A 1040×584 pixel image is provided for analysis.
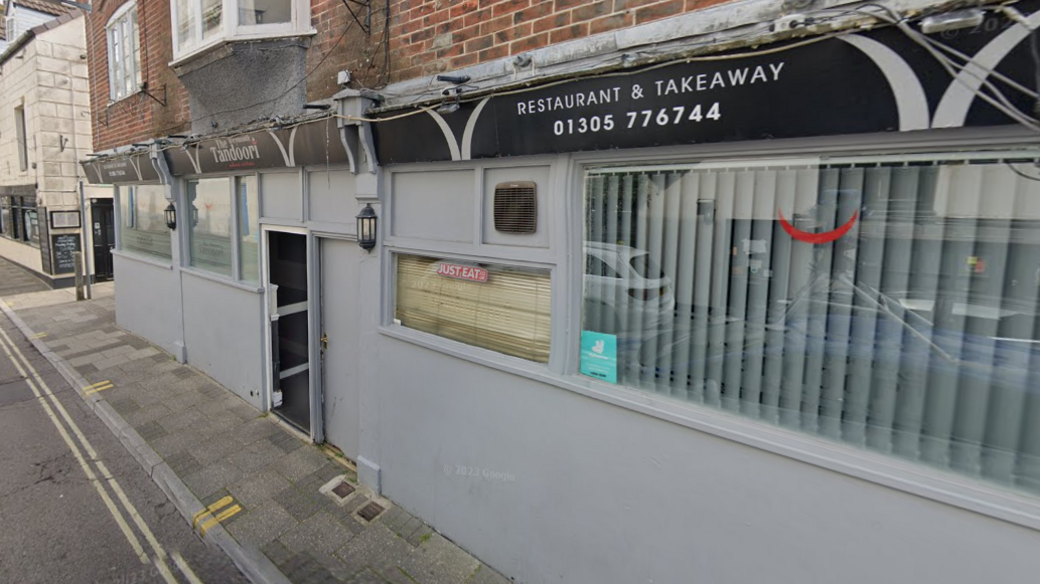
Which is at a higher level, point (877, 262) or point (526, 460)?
point (877, 262)

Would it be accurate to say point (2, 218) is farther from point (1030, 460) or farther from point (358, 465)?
point (1030, 460)

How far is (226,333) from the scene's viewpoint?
6879mm

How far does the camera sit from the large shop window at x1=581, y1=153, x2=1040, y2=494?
2027mm

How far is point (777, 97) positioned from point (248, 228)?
632cm

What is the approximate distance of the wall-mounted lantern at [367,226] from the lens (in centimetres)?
428

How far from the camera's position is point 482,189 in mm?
3568

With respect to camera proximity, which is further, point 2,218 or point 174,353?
point 2,218

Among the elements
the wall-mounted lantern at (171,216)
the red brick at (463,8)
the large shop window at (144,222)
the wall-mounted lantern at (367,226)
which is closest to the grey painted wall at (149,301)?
the large shop window at (144,222)

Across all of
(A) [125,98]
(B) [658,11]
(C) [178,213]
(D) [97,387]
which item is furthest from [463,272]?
(A) [125,98]

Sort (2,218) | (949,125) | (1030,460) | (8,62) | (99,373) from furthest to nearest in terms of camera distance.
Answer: (2,218) → (8,62) → (99,373) → (1030,460) → (949,125)

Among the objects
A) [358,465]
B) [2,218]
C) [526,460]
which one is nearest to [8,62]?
[2,218]

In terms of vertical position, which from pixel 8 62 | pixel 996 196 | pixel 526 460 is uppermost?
pixel 8 62

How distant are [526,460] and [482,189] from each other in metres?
1.94

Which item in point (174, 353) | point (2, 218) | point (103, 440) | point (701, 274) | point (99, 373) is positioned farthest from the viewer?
point (2, 218)
